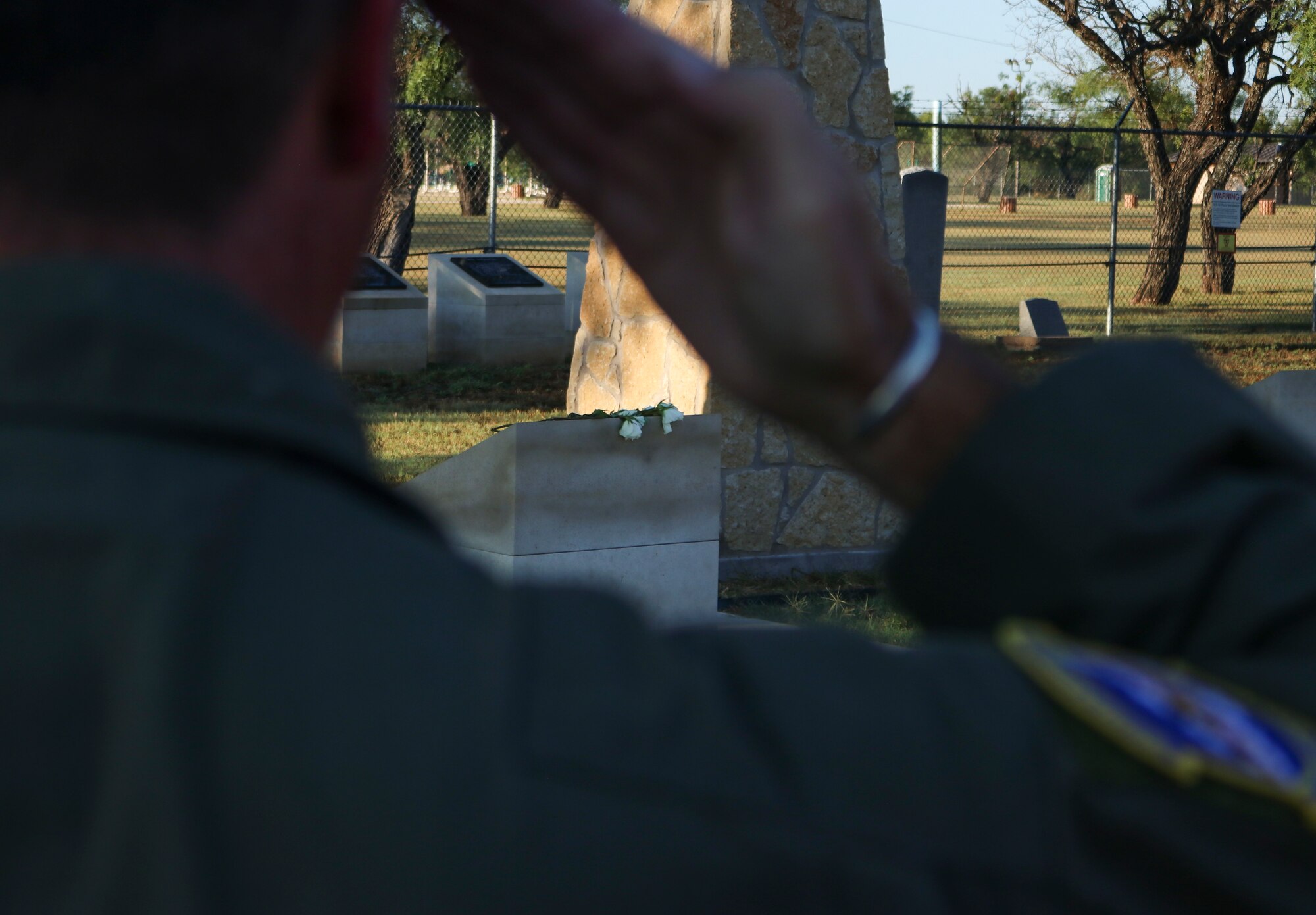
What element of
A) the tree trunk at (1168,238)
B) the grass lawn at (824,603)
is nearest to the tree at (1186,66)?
the tree trunk at (1168,238)

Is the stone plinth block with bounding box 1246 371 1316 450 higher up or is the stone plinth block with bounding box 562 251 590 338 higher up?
the stone plinth block with bounding box 562 251 590 338

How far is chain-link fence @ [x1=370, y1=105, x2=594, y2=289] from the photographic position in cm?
1616

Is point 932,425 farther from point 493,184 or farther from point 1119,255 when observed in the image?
point 1119,255

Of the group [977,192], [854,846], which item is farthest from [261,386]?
[977,192]

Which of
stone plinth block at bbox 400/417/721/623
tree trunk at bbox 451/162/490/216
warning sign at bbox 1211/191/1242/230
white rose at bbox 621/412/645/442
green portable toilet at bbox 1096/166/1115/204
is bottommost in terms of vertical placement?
stone plinth block at bbox 400/417/721/623

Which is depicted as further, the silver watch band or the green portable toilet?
the green portable toilet

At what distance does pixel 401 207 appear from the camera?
17609 mm

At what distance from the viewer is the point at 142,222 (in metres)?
0.69

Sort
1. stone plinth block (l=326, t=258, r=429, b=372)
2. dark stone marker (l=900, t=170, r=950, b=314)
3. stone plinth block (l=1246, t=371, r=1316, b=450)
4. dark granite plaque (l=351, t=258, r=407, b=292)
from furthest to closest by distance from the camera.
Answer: dark granite plaque (l=351, t=258, r=407, b=292), stone plinth block (l=326, t=258, r=429, b=372), dark stone marker (l=900, t=170, r=950, b=314), stone plinth block (l=1246, t=371, r=1316, b=450)

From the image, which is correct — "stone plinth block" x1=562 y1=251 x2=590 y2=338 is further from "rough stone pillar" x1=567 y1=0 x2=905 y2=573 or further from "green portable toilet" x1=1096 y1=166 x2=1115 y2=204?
"green portable toilet" x1=1096 y1=166 x2=1115 y2=204

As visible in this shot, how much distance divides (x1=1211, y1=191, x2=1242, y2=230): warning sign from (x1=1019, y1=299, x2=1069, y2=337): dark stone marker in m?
2.85

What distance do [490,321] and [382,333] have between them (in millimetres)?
1137

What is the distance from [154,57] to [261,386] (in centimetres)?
19

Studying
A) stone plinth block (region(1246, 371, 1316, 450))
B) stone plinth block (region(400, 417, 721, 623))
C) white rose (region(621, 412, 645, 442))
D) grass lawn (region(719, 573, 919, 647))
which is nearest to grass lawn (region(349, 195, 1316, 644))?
grass lawn (region(719, 573, 919, 647))
